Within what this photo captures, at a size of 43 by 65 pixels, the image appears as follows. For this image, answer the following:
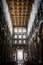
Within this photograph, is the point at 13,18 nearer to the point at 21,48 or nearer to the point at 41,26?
the point at 21,48

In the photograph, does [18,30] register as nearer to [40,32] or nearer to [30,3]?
[30,3]

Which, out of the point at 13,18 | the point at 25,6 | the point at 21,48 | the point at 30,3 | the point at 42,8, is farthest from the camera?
the point at 21,48

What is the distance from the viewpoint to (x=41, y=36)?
22875mm

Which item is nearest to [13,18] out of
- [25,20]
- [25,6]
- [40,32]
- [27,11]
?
[25,20]

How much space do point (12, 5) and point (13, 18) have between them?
9.69m

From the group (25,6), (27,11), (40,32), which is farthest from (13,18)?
(40,32)

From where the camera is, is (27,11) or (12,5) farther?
(27,11)

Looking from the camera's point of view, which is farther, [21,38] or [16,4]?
[21,38]

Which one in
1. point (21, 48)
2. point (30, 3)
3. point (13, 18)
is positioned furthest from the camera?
point (21, 48)

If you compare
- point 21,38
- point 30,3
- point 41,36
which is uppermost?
point 30,3

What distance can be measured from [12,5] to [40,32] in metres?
10.7

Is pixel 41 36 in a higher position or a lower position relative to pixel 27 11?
lower

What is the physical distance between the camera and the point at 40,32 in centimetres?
2345

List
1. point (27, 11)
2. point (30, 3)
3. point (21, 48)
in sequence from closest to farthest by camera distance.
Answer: point (30, 3) → point (27, 11) → point (21, 48)
